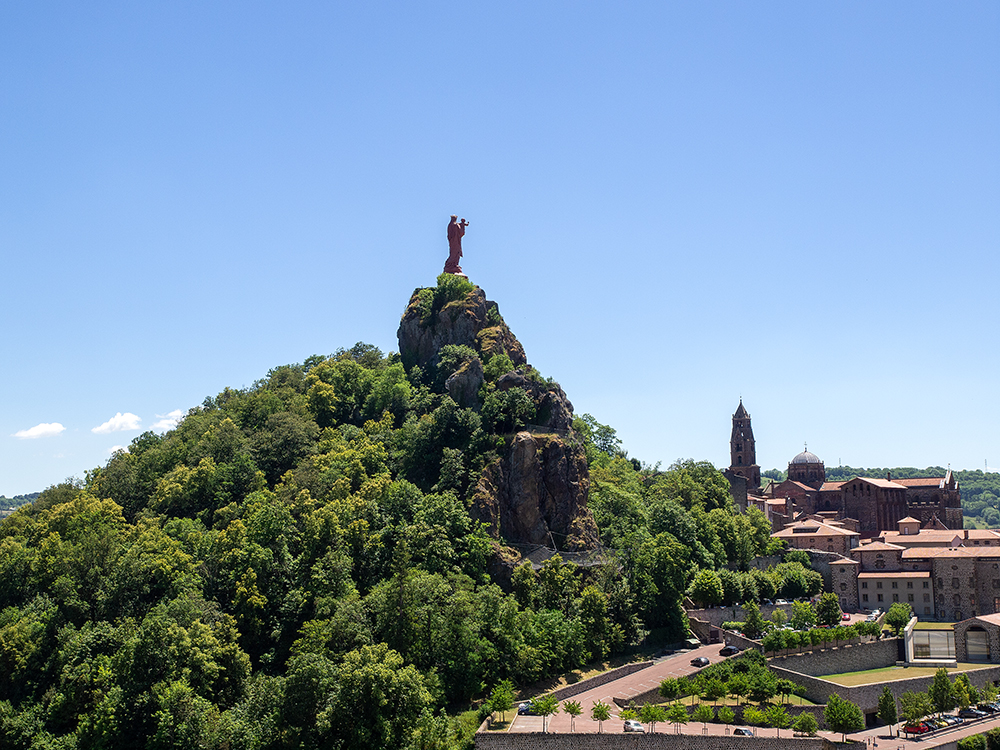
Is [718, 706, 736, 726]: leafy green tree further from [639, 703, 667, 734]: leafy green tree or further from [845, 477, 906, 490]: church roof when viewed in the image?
[845, 477, 906, 490]: church roof

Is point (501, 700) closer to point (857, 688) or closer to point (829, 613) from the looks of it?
point (857, 688)

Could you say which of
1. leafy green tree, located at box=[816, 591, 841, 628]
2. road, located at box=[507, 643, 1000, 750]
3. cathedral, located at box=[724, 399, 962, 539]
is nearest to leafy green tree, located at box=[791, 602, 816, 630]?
leafy green tree, located at box=[816, 591, 841, 628]

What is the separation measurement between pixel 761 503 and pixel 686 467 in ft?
48.5

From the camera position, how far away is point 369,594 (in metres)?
71.5

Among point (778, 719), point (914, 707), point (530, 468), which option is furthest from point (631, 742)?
point (530, 468)

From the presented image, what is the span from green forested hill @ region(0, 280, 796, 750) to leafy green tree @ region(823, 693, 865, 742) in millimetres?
17064

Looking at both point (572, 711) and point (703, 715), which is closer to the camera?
point (572, 711)

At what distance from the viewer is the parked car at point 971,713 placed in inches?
2667

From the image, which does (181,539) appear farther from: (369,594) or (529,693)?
(529,693)

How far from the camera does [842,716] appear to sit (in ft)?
207

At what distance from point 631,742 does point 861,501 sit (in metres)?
80.2

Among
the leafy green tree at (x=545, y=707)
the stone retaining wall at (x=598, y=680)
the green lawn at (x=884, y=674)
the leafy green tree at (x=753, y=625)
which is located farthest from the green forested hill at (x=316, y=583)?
the green lawn at (x=884, y=674)

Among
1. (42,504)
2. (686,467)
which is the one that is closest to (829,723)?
(686,467)

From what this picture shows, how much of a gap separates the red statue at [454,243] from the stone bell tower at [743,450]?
202ft
